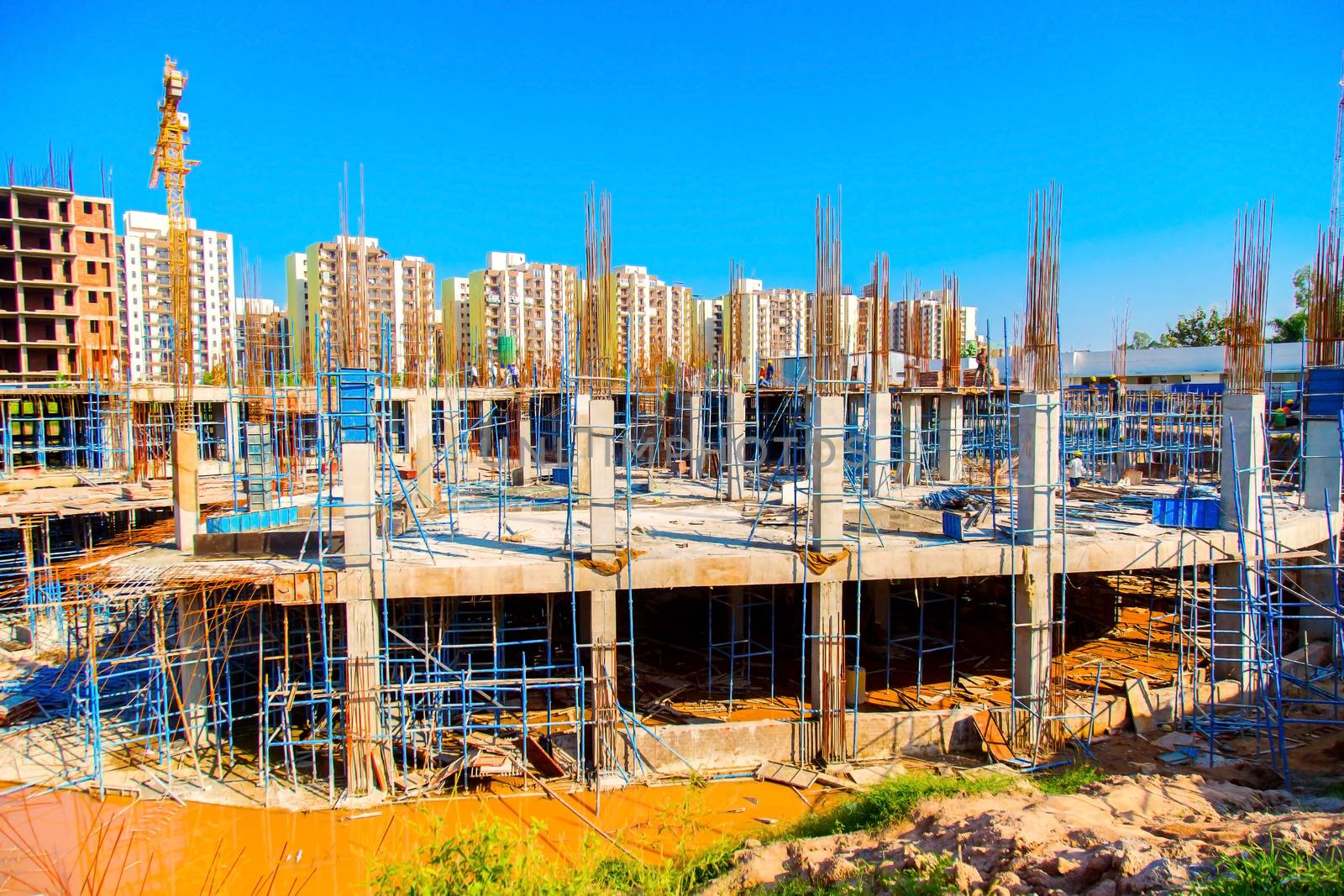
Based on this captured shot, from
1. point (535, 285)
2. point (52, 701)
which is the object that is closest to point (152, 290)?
point (535, 285)

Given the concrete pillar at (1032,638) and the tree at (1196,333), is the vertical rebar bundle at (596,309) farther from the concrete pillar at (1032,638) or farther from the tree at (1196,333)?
the tree at (1196,333)

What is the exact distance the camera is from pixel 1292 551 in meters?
12.9

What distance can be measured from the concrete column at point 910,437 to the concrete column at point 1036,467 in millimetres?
9417

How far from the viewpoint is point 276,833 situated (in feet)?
32.5

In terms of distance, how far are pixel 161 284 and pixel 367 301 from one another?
190 feet

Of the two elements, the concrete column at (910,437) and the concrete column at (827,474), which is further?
the concrete column at (910,437)

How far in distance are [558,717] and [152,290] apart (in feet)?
205

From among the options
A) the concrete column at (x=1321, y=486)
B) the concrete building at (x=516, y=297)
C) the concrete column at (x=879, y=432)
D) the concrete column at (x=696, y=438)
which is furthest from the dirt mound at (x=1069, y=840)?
the concrete building at (x=516, y=297)

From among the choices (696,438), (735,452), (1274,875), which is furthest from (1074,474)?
(1274,875)

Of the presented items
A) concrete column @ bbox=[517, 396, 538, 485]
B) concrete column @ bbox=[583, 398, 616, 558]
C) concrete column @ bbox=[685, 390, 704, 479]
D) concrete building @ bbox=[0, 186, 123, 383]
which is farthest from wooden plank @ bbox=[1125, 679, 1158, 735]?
concrete building @ bbox=[0, 186, 123, 383]

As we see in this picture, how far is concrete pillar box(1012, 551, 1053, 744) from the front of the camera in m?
12.0

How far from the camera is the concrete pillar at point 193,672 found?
36.3 ft

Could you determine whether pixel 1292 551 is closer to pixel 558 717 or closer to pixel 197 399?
pixel 558 717

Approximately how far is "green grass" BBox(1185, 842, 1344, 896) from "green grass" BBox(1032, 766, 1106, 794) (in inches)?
132
